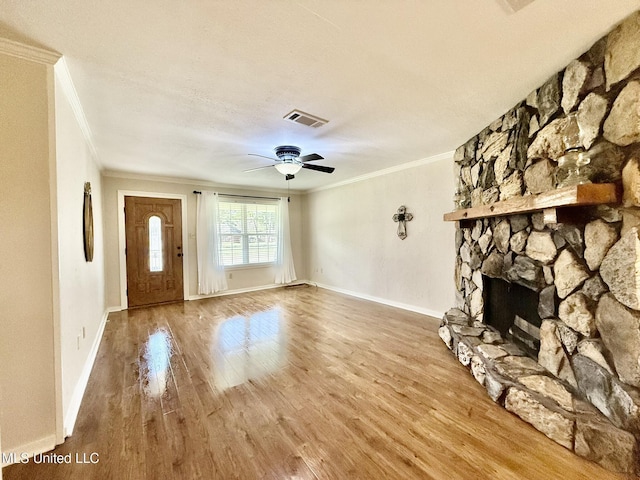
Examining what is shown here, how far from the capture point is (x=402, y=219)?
444 cm

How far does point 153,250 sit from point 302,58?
478 centimetres

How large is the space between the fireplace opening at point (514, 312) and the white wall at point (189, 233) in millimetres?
4747

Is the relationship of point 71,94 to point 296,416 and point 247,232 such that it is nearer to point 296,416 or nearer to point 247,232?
point 296,416

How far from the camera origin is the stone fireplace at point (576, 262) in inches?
56.6

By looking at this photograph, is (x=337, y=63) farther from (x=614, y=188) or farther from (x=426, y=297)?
(x=426, y=297)

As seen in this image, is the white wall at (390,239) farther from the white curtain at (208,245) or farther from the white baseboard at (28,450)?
the white baseboard at (28,450)

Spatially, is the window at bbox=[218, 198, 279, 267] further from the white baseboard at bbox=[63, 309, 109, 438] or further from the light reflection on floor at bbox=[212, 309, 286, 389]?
the white baseboard at bbox=[63, 309, 109, 438]

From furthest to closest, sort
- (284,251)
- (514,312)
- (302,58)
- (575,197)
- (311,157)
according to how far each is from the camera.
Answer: (284,251) < (311,157) < (514,312) < (302,58) < (575,197)

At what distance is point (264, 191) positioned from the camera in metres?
6.36

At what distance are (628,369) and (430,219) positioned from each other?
112 inches

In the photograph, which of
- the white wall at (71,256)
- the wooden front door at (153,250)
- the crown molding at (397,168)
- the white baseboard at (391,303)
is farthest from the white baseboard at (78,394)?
the crown molding at (397,168)

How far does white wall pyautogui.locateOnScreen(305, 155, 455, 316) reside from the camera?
393 centimetres

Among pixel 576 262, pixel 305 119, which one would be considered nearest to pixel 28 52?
pixel 305 119

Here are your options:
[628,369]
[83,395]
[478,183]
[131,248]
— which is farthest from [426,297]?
[131,248]
